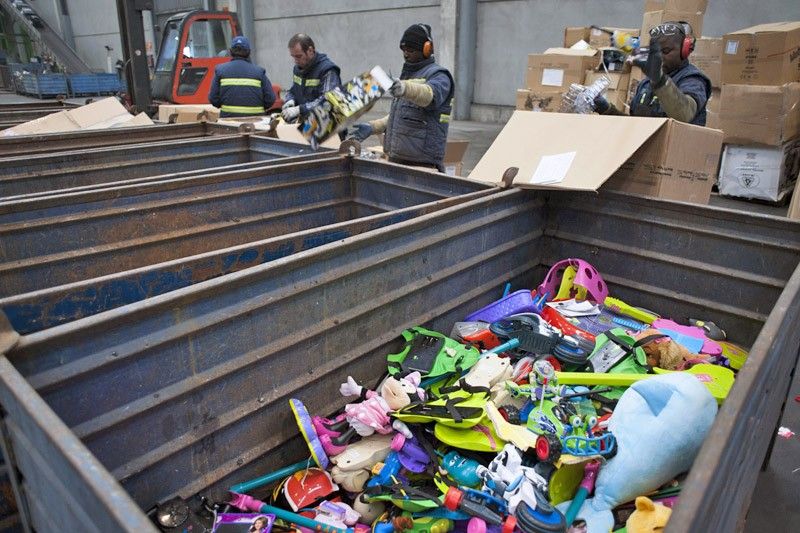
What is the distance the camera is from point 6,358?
112cm

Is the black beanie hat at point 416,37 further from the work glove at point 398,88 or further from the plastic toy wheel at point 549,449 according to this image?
the plastic toy wheel at point 549,449

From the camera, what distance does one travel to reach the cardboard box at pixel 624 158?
259 centimetres

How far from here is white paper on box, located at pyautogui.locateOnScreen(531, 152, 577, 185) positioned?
264 cm

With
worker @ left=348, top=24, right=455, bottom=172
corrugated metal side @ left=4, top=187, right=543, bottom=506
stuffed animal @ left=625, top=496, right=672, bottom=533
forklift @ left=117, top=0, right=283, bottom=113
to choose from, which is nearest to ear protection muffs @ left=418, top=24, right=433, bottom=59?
worker @ left=348, top=24, right=455, bottom=172

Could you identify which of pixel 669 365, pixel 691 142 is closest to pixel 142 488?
pixel 669 365

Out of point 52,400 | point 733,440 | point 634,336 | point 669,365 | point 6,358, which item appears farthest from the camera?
point 634,336

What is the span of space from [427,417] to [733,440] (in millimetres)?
915

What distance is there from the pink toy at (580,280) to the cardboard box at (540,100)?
4.41 metres

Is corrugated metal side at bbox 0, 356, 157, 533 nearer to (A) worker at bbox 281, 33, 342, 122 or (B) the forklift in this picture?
(A) worker at bbox 281, 33, 342, 122

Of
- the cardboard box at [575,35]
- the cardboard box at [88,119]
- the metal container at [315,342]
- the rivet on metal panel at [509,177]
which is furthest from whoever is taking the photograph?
the cardboard box at [575,35]

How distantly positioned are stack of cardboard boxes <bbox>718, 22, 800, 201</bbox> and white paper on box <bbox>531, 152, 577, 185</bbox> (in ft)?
14.1

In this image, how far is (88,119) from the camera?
4.95 meters

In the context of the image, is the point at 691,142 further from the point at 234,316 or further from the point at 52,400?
the point at 52,400

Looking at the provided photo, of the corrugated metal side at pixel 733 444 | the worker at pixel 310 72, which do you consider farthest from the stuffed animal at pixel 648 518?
the worker at pixel 310 72
